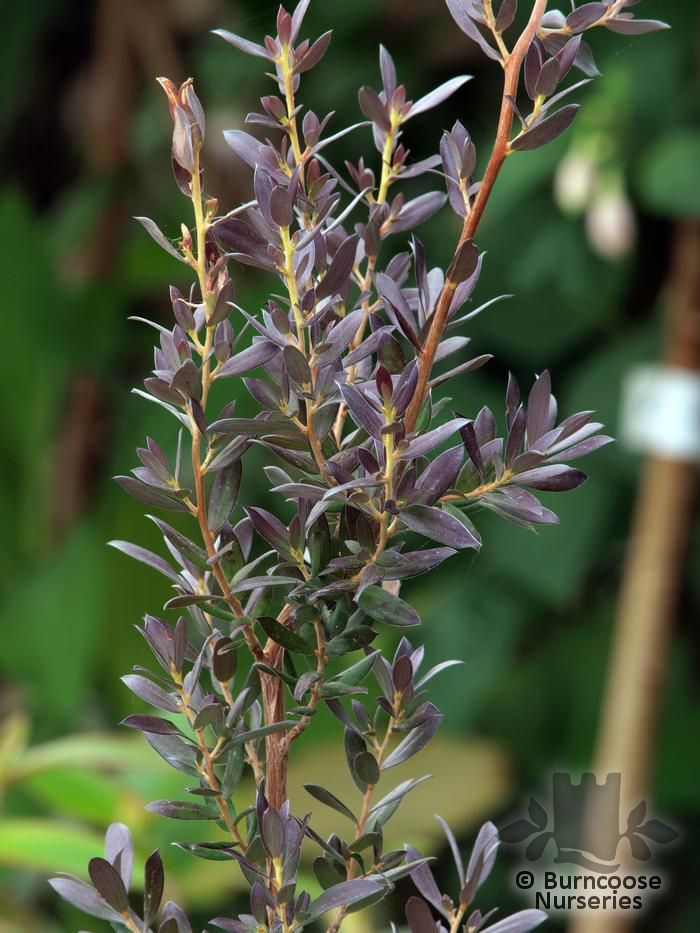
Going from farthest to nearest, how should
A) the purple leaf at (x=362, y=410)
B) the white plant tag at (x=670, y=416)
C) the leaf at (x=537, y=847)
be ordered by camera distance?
1. the white plant tag at (x=670, y=416)
2. the leaf at (x=537, y=847)
3. the purple leaf at (x=362, y=410)

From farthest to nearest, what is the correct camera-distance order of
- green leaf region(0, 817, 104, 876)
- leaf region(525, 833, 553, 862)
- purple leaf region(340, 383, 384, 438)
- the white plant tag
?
1. the white plant tag
2. green leaf region(0, 817, 104, 876)
3. leaf region(525, 833, 553, 862)
4. purple leaf region(340, 383, 384, 438)

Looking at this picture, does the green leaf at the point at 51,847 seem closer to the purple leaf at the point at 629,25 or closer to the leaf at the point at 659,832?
the leaf at the point at 659,832

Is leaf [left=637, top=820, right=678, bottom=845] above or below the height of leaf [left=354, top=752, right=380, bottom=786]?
below

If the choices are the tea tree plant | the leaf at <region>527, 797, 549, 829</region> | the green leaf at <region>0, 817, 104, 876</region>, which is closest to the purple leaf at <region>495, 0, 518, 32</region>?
the tea tree plant

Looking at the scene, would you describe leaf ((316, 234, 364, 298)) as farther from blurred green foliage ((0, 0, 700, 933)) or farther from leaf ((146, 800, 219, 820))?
blurred green foliage ((0, 0, 700, 933))

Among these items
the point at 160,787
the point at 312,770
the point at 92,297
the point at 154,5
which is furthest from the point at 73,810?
the point at 154,5

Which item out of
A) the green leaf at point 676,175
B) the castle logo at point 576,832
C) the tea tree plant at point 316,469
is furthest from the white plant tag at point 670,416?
the tea tree plant at point 316,469

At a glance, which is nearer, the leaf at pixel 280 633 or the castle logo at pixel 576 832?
the leaf at pixel 280 633

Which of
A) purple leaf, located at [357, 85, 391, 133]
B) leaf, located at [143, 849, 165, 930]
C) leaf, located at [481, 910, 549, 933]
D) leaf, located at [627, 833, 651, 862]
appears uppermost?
purple leaf, located at [357, 85, 391, 133]
